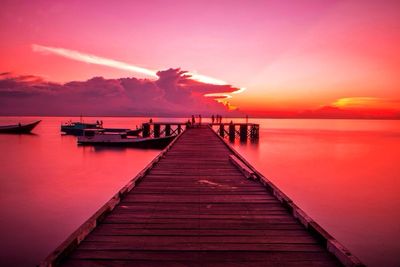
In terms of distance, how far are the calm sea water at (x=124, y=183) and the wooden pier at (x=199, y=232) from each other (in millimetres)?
5695

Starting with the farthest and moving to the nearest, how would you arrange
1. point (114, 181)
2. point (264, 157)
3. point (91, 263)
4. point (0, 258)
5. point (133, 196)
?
point (264, 157) → point (114, 181) → point (0, 258) → point (133, 196) → point (91, 263)

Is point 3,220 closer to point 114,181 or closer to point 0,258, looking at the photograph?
point 0,258

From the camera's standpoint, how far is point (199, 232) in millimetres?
4738

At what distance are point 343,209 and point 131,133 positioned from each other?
3968 centimetres

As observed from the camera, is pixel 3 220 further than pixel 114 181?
No

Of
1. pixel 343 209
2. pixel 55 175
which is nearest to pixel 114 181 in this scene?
pixel 55 175

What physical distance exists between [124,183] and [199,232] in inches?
699

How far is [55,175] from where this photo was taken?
23.9 m

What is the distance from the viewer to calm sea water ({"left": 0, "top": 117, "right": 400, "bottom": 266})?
35.8 ft

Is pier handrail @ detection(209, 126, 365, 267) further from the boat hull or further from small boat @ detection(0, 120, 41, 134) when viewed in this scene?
small boat @ detection(0, 120, 41, 134)

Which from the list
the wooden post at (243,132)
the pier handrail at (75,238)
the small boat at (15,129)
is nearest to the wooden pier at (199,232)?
the pier handrail at (75,238)

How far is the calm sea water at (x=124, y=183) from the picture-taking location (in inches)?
430

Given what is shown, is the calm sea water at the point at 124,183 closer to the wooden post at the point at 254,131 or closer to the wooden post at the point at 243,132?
the wooden post at the point at 243,132

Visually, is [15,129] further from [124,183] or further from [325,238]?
[325,238]
